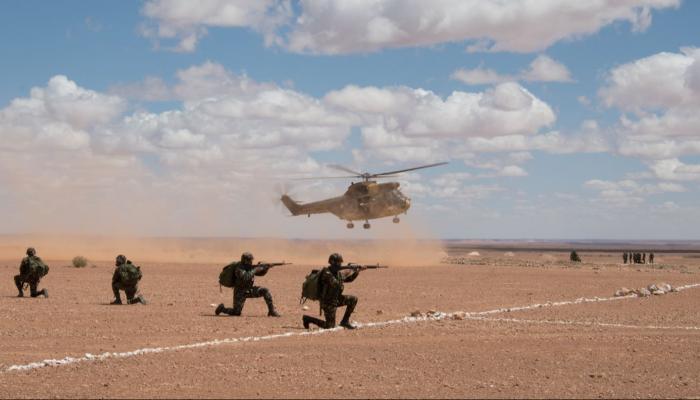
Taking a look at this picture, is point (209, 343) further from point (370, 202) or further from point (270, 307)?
point (370, 202)

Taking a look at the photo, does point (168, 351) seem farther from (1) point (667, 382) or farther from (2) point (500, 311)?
(2) point (500, 311)

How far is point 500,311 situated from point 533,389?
12.0 meters

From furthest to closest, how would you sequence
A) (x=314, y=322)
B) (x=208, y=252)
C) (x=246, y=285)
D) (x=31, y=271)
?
1. (x=208, y=252)
2. (x=31, y=271)
3. (x=246, y=285)
4. (x=314, y=322)

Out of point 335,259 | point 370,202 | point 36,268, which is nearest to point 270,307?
point 335,259

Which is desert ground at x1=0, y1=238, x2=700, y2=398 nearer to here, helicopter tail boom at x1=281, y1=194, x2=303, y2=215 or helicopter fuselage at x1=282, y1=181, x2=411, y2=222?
helicopter fuselage at x1=282, y1=181, x2=411, y2=222

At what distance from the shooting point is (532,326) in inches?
818

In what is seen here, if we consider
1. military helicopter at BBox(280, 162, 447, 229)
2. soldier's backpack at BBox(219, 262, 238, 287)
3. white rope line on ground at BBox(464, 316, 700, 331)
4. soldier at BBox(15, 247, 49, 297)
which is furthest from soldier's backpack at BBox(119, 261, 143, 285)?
military helicopter at BBox(280, 162, 447, 229)

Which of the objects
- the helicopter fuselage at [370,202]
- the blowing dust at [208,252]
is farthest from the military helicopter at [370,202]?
the blowing dust at [208,252]

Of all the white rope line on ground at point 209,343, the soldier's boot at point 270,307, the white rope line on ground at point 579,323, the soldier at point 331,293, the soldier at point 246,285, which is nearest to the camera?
the white rope line on ground at point 209,343

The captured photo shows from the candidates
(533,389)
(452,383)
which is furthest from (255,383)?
(533,389)

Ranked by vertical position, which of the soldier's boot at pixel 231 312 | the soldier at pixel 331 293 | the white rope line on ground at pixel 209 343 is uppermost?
the soldier at pixel 331 293

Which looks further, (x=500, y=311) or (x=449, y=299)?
(x=449, y=299)

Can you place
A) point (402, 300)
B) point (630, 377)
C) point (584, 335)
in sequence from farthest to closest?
point (402, 300), point (584, 335), point (630, 377)

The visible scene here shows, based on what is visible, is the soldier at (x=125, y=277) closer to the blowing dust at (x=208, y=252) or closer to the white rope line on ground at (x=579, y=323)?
the white rope line on ground at (x=579, y=323)
